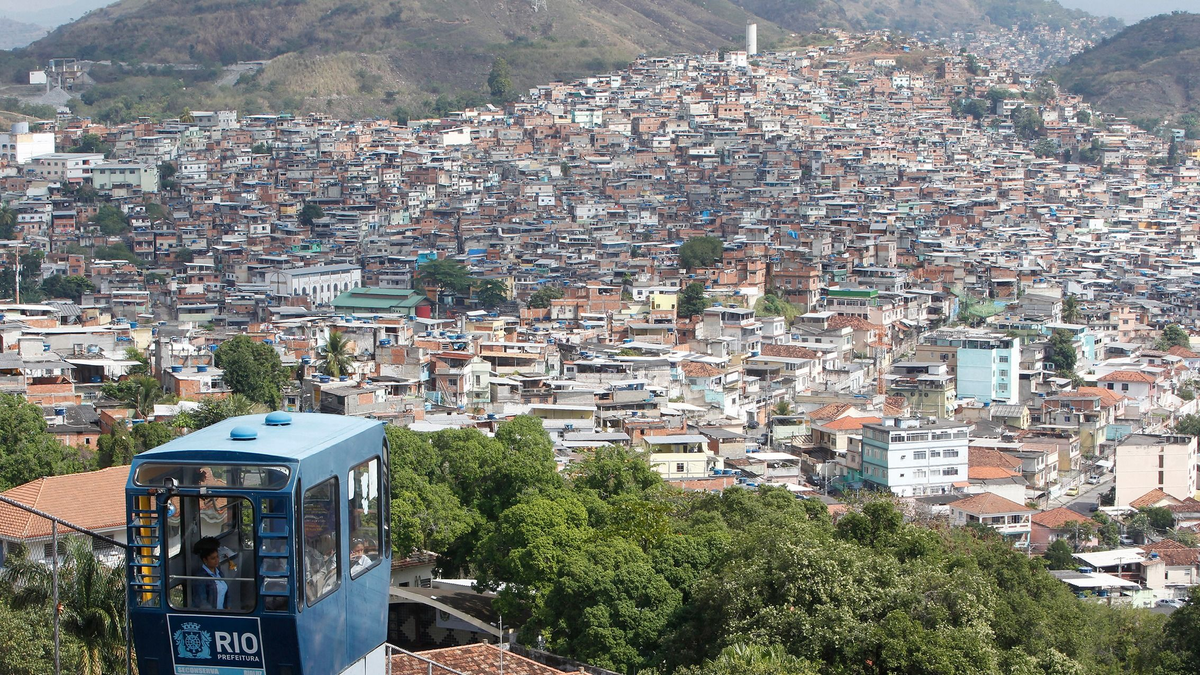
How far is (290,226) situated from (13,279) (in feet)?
30.1

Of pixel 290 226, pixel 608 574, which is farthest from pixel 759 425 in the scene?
pixel 290 226

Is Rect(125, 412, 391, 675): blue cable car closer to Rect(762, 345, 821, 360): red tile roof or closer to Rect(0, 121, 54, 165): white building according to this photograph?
Rect(762, 345, 821, 360): red tile roof

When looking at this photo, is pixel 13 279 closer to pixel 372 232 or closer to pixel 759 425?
pixel 372 232

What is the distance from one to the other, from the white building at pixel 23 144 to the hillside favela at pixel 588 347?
4.8 inches

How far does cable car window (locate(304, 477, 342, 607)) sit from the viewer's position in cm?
527

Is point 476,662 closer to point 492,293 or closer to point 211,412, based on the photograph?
point 211,412

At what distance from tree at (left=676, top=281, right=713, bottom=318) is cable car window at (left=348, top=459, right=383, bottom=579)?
86.6 feet

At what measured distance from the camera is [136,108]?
60.1 meters

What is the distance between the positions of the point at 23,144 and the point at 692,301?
28.6 metres

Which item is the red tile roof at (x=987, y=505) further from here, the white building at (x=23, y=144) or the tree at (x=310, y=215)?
the white building at (x=23, y=144)

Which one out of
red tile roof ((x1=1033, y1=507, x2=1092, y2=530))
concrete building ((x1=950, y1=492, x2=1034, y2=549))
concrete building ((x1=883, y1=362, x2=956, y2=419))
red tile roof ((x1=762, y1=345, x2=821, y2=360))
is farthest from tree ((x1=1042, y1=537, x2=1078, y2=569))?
red tile roof ((x1=762, y1=345, x2=821, y2=360))

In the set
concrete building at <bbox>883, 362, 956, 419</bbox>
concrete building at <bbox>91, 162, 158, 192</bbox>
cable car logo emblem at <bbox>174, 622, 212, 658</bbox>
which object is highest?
concrete building at <bbox>91, 162, 158, 192</bbox>

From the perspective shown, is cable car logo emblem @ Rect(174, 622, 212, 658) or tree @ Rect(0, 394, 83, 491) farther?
tree @ Rect(0, 394, 83, 491)

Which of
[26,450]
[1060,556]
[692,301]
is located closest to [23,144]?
[692,301]
